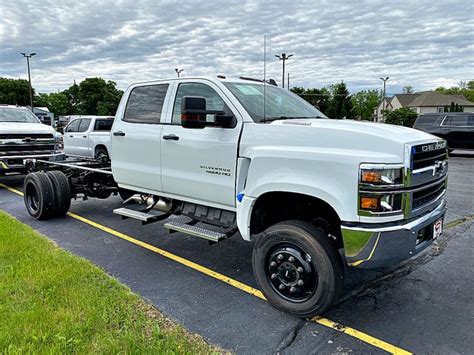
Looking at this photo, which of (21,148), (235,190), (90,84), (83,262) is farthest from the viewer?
(90,84)

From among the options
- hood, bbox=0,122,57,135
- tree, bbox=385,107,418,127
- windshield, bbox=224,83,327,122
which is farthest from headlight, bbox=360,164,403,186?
tree, bbox=385,107,418,127

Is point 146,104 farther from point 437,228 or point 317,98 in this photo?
point 317,98

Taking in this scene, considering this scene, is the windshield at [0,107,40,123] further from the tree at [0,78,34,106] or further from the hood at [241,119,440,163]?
the tree at [0,78,34,106]

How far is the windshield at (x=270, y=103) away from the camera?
4.30m

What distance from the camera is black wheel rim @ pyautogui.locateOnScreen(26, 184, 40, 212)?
7.20 metres

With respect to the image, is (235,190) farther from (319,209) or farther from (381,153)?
(381,153)

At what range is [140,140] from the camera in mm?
5250

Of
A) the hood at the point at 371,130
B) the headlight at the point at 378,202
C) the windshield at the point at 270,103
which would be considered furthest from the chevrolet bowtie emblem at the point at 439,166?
the windshield at the point at 270,103

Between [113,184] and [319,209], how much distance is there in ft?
14.6

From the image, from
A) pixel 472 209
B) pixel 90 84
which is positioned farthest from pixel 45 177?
pixel 90 84

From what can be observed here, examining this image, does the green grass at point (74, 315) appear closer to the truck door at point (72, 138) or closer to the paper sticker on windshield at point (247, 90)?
the paper sticker on windshield at point (247, 90)

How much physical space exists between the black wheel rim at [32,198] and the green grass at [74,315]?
2.53 metres

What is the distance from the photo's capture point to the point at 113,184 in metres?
7.17

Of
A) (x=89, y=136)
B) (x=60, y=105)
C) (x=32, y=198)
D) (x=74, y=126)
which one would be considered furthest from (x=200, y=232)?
(x=60, y=105)
